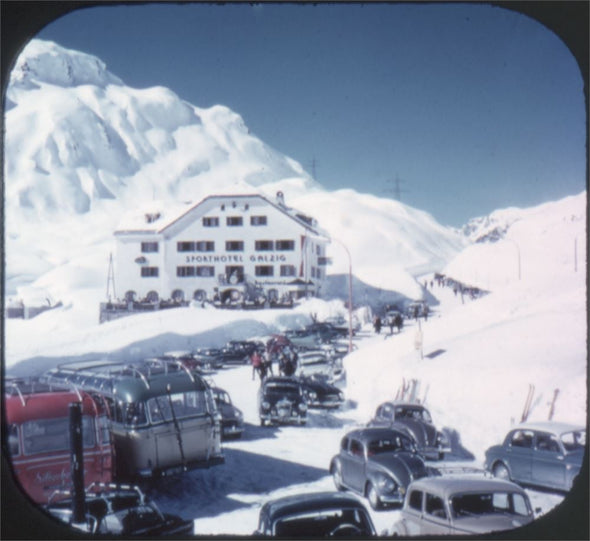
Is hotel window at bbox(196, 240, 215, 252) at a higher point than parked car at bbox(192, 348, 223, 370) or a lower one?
higher

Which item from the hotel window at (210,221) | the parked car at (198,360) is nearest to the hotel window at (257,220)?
the hotel window at (210,221)

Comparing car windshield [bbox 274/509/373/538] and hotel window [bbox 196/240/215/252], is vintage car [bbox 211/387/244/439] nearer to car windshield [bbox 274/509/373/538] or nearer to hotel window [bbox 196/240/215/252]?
hotel window [bbox 196/240/215/252]

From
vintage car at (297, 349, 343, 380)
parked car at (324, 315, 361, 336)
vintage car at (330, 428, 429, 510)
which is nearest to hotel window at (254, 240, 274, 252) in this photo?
vintage car at (297, 349, 343, 380)

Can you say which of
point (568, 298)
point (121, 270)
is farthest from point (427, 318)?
point (121, 270)

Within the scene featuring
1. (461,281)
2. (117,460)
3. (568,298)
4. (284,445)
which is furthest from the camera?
(461,281)

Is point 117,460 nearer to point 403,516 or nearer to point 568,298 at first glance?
point 403,516

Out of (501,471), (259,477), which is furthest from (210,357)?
(501,471)

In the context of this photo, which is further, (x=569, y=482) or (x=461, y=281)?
(x=461, y=281)
